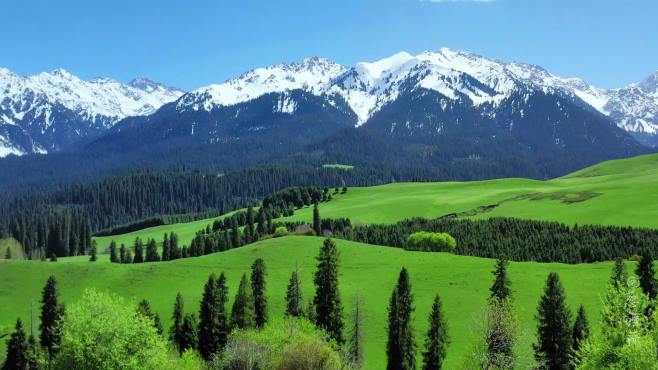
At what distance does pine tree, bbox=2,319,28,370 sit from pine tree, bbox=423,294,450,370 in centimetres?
5925

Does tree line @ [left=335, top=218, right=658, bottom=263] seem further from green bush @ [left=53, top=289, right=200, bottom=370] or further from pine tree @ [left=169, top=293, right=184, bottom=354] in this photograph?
green bush @ [left=53, top=289, right=200, bottom=370]

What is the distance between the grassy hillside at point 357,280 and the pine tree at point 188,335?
12.7m

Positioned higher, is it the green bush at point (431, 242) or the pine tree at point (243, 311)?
the green bush at point (431, 242)

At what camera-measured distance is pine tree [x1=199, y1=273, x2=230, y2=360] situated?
329 feet

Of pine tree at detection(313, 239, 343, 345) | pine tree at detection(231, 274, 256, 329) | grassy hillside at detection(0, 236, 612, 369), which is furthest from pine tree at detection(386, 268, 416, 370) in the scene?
pine tree at detection(231, 274, 256, 329)

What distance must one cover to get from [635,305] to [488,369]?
18035mm

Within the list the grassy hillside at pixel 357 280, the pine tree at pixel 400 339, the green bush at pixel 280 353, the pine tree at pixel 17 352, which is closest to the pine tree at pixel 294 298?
the grassy hillside at pixel 357 280

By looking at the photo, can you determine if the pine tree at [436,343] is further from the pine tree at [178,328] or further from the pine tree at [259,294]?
the pine tree at [178,328]

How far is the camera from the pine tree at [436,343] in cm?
9062

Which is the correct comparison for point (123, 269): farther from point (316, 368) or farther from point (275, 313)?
point (316, 368)

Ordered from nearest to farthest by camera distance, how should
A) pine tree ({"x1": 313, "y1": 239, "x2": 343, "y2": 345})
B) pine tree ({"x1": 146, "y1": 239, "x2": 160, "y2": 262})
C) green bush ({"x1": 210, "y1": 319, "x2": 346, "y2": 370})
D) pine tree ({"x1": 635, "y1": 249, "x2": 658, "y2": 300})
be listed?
green bush ({"x1": 210, "y1": 319, "x2": 346, "y2": 370}) < pine tree ({"x1": 635, "y1": 249, "x2": 658, "y2": 300}) < pine tree ({"x1": 313, "y1": 239, "x2": 343, "y2": 345}) < pine tree ({"x1": 146, "y1": 239, "x2": 160, "y2": 262})

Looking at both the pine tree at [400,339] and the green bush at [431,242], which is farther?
the green bush at [431,242]

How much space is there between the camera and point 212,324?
101 m

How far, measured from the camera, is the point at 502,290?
329 feet
